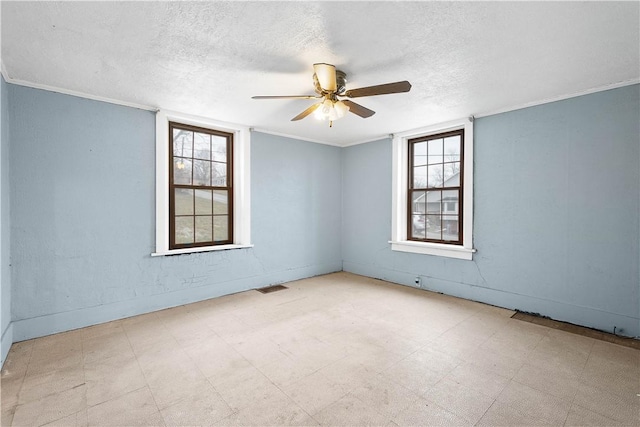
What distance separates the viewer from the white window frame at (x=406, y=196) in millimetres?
4023

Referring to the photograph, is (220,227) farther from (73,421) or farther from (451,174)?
(451,174)

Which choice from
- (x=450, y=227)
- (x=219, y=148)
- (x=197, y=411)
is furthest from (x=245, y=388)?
(x=450, y=227)

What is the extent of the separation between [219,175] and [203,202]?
48cm

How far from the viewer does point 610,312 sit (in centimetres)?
300

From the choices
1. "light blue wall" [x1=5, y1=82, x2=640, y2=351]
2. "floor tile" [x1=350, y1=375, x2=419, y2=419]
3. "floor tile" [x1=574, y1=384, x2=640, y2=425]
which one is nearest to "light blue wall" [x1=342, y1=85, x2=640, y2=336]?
"light blue wall" [x1=5, y1=82, x2=640, y2=351]

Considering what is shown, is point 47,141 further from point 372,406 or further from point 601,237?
point 601,237

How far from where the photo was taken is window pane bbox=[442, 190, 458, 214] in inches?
171

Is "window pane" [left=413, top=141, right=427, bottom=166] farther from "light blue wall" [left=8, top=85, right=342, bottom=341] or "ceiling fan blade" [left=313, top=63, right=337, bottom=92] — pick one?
"light blue wall" [left=8, top=85, right=342, bottom=341]

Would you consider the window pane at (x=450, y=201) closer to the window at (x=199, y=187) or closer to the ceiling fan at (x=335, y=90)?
the ceiling fan at (x=335, y=90)

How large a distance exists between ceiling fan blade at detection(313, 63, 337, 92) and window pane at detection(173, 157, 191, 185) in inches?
95.8

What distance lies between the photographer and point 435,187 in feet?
15.0

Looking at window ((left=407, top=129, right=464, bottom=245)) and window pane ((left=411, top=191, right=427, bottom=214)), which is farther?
window pane ((left=411, top=191, right=427, bottom=214))

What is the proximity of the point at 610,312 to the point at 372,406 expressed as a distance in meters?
2.89

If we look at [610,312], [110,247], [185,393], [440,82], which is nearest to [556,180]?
[610,312]
